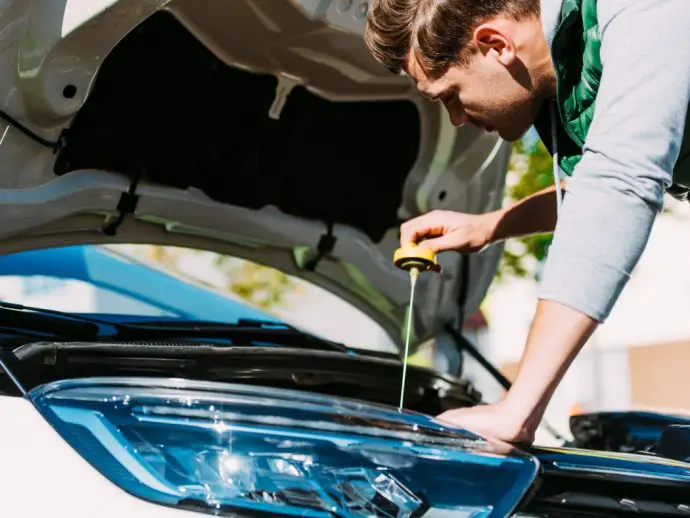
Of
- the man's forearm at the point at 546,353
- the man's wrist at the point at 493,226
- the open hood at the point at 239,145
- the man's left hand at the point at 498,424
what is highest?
the open hood at the point at 239,145

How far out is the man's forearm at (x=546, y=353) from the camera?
1167 millimetres

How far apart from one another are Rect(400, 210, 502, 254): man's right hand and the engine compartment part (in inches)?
26.6

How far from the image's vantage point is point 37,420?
114cm

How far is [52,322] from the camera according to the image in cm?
190

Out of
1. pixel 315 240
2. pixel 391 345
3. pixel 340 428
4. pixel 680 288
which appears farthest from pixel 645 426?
pixel 680 288

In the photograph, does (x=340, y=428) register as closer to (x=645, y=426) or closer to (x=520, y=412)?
(x=520, y=412)

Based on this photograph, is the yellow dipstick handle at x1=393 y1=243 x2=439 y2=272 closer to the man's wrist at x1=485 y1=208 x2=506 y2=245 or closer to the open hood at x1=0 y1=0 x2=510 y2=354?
the man's wrist at x1=485 y1=208 x2=506 y2=245

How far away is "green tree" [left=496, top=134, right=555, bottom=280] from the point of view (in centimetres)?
736

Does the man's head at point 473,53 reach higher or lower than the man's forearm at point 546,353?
higher

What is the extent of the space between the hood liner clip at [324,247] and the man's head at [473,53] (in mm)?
1109

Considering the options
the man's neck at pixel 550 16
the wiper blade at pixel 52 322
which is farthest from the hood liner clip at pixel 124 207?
the man's neck at pixel 550 16

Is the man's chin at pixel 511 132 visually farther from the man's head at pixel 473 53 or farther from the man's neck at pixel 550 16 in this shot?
the man's neck at pixel 550 16

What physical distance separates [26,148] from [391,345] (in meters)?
1.33

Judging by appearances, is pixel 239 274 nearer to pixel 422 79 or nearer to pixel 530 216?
pixel 530 216
